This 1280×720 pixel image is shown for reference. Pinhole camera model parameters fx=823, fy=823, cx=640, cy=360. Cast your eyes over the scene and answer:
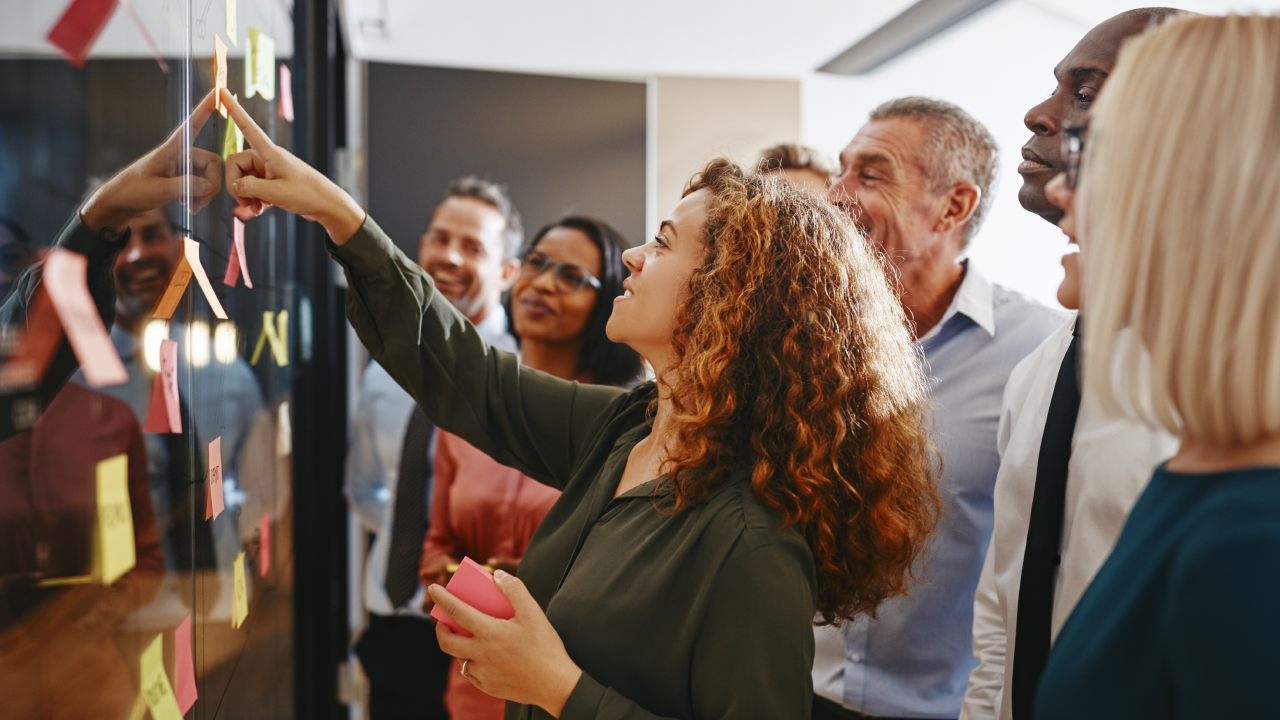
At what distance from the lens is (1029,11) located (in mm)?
3664

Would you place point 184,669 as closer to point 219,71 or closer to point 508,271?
point 219,71

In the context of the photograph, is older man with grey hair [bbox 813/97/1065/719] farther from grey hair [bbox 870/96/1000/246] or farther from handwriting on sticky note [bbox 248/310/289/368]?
handwriting on sticky note [bbox 248/310/289/368]

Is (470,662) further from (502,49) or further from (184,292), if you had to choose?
(502,49)

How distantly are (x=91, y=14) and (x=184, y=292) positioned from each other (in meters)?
0.36

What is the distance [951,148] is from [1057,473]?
848 millimetres

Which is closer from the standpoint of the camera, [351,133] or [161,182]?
[161,182]

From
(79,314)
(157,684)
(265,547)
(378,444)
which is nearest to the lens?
(79,314)

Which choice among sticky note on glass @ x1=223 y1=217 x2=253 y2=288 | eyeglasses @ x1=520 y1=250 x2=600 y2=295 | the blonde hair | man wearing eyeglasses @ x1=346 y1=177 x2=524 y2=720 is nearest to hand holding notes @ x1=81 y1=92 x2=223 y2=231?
sticky note on glass @ x1=223 y1=217 x2=253 y2=288

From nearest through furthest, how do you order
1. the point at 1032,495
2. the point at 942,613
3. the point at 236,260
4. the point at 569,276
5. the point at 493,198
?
the point at 236,260
the point at 1032,495
the point at 942,613
the point at 569,276
the point at 493,198

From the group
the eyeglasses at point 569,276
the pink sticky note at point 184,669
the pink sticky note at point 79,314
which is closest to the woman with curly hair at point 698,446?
the pink sticky note at point 184,669

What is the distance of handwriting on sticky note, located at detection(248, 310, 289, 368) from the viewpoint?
4.43ft

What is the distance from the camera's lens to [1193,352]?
1.95 ft

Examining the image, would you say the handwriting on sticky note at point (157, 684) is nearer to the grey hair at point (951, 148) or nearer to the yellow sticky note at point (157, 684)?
the yellow sticky note at point (157, 684)

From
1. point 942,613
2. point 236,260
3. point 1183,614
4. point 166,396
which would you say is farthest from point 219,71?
point 942,613
